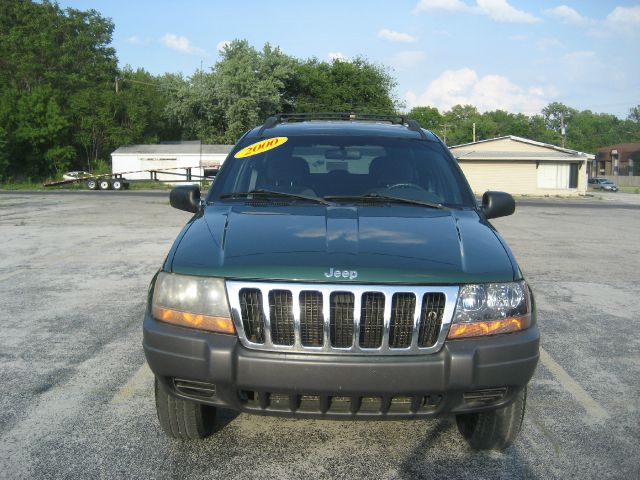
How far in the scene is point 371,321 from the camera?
287cm

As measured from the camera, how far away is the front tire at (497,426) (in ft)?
10.8

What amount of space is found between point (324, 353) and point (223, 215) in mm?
1194

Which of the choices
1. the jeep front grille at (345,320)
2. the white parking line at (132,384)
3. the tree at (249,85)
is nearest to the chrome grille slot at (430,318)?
the jeep front grille at (345,320)

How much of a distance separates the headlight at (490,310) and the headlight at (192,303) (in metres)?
1.03

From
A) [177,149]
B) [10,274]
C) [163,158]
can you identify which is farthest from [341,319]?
[177,149]

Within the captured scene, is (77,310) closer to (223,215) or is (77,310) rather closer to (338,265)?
(223,215)

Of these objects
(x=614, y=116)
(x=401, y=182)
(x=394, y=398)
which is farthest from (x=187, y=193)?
(x=614, y=116)

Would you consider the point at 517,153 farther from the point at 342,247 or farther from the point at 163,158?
the point at 342,247

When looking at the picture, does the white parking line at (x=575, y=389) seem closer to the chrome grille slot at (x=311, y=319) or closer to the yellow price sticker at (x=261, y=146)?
the chrome grille slot at (x=311, y=319)

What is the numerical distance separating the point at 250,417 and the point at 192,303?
114 centimetres

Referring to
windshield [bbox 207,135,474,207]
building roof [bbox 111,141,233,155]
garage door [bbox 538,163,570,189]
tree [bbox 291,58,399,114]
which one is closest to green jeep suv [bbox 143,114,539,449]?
windshield [bbox 207,135,474,207]

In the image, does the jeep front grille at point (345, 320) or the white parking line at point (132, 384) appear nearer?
the jeep front grille at point (345, 320)

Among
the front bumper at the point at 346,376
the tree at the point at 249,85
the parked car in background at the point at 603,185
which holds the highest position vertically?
the tree at the point at 249,85

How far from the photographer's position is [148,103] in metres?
66.4
